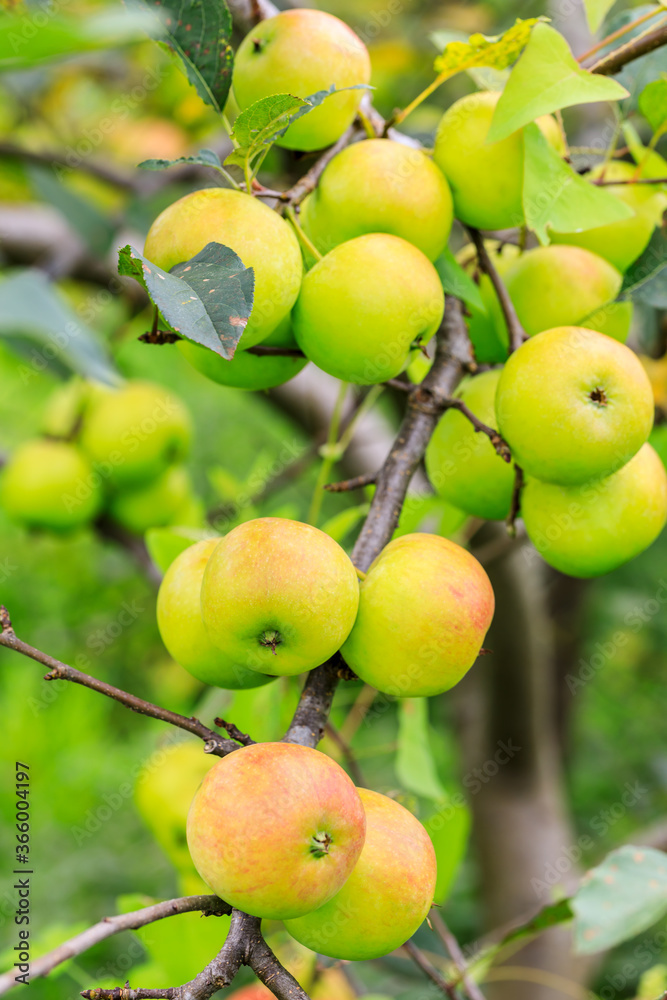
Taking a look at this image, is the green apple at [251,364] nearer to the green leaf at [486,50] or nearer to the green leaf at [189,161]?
the green leaf at [189,161]

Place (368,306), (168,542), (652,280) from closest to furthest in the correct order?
(368,306), (652,280), (168,542)

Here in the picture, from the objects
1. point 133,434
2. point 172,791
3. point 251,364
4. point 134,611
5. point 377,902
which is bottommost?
point 134,611

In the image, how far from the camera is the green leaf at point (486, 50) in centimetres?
49

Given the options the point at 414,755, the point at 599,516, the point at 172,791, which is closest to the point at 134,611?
the point at 172,791

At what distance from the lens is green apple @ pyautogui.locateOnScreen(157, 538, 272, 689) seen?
16.6 inches

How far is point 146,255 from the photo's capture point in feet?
1.44

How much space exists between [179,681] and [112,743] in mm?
334

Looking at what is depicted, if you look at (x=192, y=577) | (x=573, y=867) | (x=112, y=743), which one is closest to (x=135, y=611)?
(x=112, y=743)

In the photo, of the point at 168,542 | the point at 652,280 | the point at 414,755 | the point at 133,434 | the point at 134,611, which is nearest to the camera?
the point at 652,280

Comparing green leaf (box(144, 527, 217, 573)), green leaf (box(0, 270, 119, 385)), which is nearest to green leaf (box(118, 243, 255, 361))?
green leaf (box(0, 270, 119, 385))

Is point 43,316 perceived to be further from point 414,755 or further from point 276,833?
point 414,755

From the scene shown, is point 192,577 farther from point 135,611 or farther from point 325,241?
point 135,611

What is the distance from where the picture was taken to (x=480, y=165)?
488mm

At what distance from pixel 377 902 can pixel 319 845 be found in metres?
0.05
